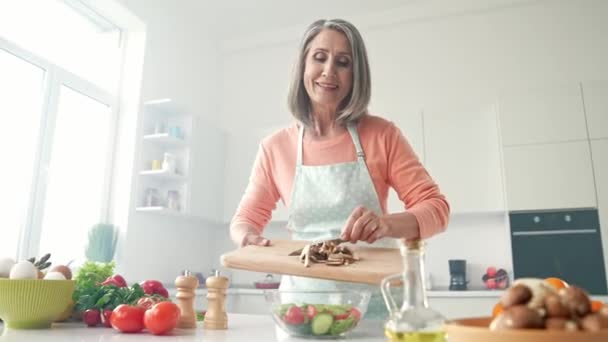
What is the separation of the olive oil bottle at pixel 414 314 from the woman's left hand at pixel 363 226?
0.45 meters

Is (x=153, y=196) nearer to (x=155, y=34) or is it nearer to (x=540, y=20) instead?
(x=155, y=34)

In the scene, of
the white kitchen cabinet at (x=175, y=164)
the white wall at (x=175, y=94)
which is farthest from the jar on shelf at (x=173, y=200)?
the white wall at (x=175, y=94)

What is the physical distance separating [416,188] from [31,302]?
35.3 inches

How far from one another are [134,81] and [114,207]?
870 mm

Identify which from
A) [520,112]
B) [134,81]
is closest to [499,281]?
[520,112]

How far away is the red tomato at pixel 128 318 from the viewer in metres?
0.88

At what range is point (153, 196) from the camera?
3.12 meters

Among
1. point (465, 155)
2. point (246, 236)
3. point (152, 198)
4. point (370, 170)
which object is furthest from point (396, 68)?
point (246, 236)

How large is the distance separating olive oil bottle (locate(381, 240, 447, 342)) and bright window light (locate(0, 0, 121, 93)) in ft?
8.85

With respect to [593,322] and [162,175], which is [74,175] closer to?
[162,175]

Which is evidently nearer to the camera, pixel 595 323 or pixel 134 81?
pixel 595 323

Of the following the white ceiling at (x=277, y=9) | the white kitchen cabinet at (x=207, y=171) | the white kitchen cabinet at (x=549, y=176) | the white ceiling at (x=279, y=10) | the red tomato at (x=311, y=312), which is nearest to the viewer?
the red tomato at (x=311, y=312)

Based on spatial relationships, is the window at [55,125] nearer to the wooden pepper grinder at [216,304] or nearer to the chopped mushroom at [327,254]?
the wooden pepper grinder at [216,304]

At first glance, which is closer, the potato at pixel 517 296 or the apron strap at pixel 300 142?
the potato at pixel 517 296
